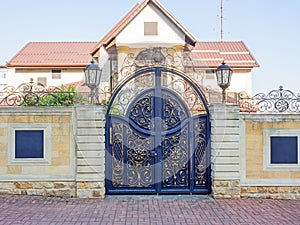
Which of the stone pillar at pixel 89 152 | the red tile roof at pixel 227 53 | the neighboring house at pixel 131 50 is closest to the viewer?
the stone pillar at pixel 89 152

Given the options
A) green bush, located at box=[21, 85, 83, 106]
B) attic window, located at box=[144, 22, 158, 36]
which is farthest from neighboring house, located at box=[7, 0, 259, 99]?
green bush, located at box=[21, 85, 83, 106]

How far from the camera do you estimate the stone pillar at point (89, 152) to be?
847 centimetres

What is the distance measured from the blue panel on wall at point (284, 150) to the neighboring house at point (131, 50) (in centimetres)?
635

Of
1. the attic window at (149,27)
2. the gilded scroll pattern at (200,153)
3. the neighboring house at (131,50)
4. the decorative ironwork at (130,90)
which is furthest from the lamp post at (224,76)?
the attic window at (149,27)

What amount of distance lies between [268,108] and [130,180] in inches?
136

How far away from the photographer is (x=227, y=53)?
24.7m

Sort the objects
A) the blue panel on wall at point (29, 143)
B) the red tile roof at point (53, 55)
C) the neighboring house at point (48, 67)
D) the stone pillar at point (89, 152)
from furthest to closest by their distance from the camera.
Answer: the red tile roof at point (53, 55) < the neighboring house at point (48, 67) < the blue panel on wall at point (29, 143) < the stone pillar at point (89, 152)

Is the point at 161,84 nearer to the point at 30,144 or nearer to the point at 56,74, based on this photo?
the point at 30,144

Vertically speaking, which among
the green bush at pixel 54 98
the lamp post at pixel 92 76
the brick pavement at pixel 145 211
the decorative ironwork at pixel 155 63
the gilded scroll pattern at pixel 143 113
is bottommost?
the brick pavement at pixel 145 211

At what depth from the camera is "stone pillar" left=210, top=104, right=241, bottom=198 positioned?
336 inches

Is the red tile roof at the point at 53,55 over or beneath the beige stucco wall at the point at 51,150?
over

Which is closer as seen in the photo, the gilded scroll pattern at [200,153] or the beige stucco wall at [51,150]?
the beige stucco wall at [51,150]

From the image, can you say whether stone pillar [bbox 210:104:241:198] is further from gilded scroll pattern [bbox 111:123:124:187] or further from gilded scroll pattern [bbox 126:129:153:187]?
gilded scroll pattern [bbox 111:123:124:187]

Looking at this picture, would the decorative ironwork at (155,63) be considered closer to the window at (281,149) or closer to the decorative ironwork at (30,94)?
the decorative ironwork at (30,94)
